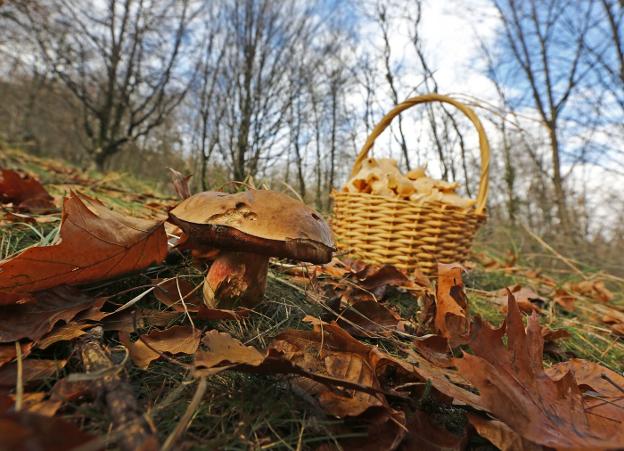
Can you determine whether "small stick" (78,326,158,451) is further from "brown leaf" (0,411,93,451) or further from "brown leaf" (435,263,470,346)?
"brown leaf" (435,263,470,346)

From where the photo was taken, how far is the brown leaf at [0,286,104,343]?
593 millimetres

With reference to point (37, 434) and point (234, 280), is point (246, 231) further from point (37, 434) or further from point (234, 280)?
point (37, 434)

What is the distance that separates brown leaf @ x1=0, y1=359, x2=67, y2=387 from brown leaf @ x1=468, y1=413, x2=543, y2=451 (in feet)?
2.23

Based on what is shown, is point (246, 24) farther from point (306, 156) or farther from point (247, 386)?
point (247, 386)

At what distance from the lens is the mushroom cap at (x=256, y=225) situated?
0.69 meters

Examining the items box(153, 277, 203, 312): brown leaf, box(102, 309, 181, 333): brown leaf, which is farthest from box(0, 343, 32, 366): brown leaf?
box(153, 277, 203, 312): brown leaf

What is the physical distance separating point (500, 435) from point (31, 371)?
739 mm

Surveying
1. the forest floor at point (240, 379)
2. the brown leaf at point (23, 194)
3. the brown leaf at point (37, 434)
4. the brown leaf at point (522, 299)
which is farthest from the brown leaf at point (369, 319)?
the brown leaf at point (23, 194)

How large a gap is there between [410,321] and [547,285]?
194cm

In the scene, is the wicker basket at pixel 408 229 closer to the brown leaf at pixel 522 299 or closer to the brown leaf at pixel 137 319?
the brown leaf at pixel 522 299

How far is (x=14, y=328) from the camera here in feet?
1.97

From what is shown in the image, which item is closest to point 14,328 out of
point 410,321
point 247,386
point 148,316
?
point 148,316

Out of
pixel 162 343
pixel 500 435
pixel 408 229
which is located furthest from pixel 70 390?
pixel 408 229

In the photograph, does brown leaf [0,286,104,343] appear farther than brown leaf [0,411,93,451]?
Yes
